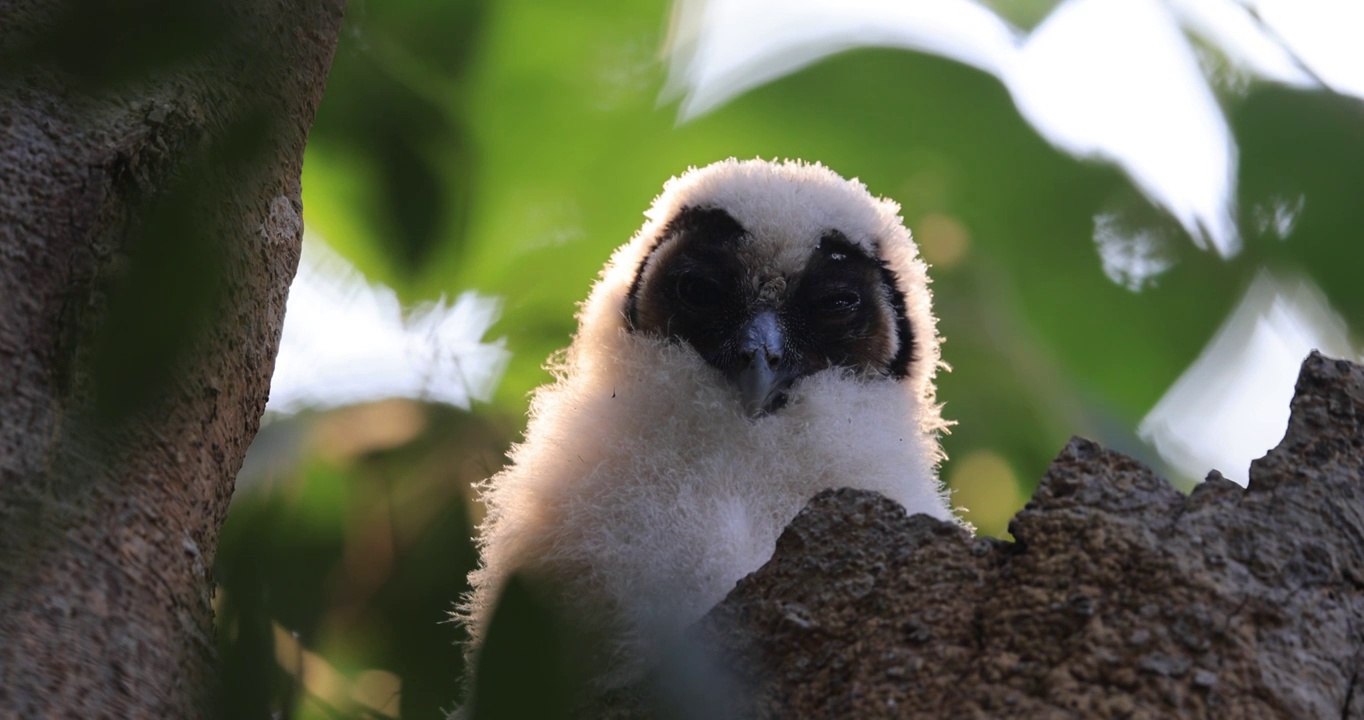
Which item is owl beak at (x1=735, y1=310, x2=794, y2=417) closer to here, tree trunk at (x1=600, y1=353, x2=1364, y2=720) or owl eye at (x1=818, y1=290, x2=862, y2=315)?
owl eye at (x1=818, y1=290, x2=862, y2=315)

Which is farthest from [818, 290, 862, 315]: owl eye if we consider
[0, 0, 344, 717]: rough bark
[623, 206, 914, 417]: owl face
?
[0, 0, 344, 717]: rough bark

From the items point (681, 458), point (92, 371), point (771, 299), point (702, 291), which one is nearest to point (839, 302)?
point (771, 299)

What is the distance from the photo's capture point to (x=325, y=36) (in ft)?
→ 5.99

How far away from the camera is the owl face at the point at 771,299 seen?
7.45ft

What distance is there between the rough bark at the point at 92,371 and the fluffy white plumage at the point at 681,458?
1.28 feet

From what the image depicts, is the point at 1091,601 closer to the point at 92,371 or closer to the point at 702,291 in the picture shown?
the point at 92,371

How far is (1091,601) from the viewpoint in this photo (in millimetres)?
1246

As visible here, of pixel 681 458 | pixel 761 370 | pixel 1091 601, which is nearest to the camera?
pixel 1091 601

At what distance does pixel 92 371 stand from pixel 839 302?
5.62ft

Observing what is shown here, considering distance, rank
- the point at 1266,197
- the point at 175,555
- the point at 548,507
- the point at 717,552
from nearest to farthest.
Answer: the point at 175,555
the point at 717,552
the point at 548,507
the point at 1266,197

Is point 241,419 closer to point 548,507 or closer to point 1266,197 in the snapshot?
point 548,507

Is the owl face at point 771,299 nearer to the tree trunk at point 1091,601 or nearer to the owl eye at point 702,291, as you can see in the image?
the owl eye at point 702,291

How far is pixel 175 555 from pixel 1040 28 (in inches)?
74.5

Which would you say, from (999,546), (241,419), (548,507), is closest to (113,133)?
(241,419)
